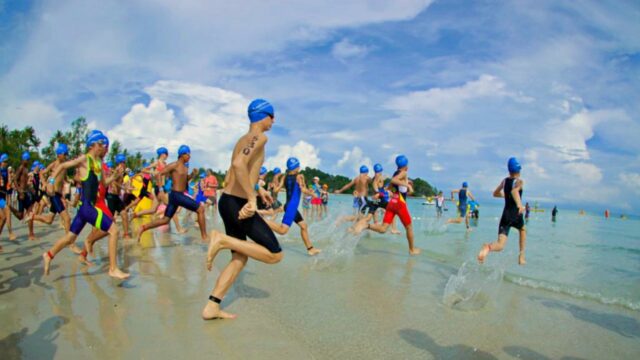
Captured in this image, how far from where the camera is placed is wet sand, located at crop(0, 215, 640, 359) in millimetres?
3400

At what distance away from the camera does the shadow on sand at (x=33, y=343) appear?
10.2 ft

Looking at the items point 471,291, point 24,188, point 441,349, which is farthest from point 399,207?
point 24,188

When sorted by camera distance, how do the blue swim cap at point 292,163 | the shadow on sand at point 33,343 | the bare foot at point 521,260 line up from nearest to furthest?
the shadow on sand at point 33,343
the bare foot at point 521,260
the blue swim cap at point 292,163

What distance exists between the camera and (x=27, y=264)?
6.54 meters

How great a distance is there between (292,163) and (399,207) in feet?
7.91

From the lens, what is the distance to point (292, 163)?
8.03 m

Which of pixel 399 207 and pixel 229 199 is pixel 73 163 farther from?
pixel 399 207

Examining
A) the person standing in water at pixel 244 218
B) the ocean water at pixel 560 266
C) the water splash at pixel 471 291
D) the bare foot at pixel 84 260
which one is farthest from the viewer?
the bare foot at pixel 84 260

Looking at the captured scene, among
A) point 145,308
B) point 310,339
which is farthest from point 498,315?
point 145,308

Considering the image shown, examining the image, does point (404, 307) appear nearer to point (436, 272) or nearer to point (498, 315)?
point (498, 315)

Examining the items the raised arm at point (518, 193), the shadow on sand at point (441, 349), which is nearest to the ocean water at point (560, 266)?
the raised arm at point (518, 193)

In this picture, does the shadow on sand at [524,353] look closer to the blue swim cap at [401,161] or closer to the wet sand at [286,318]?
the wet sand at [286,318]

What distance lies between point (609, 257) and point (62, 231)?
1516 centimetres

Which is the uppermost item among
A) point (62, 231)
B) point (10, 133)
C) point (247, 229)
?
point (10, 133)
